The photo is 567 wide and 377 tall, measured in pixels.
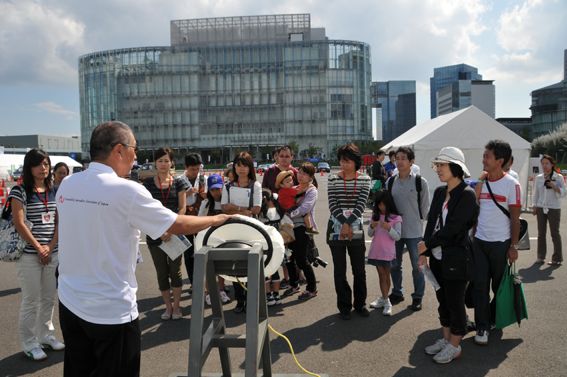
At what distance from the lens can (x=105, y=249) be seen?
2.44 metres

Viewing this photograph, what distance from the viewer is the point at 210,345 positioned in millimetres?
3023

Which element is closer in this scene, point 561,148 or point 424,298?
point 424,298

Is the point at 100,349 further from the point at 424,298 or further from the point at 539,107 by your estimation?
the point at 539,107

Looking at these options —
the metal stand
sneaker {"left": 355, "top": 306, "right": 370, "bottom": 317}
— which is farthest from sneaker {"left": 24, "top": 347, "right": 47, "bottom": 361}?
sneaker {"left": 355, "top": 306, "right": 370, "bottom": 317}

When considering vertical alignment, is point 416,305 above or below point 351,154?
below

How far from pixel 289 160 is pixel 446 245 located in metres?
3.35

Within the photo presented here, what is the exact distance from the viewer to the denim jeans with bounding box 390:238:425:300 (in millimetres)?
5672

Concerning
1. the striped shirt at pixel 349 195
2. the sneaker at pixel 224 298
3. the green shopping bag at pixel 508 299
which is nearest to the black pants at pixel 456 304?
the green shopping bag at pixel 508 299

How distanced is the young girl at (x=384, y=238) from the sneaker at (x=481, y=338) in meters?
1.10

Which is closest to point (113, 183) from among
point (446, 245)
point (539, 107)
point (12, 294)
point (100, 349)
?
point (100, 349)

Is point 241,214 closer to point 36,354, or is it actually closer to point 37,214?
point 37,214

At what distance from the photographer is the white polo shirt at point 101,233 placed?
94.7 inches

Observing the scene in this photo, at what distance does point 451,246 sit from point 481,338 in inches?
47.1

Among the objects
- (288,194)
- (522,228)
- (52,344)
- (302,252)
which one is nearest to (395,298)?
(302,252)
